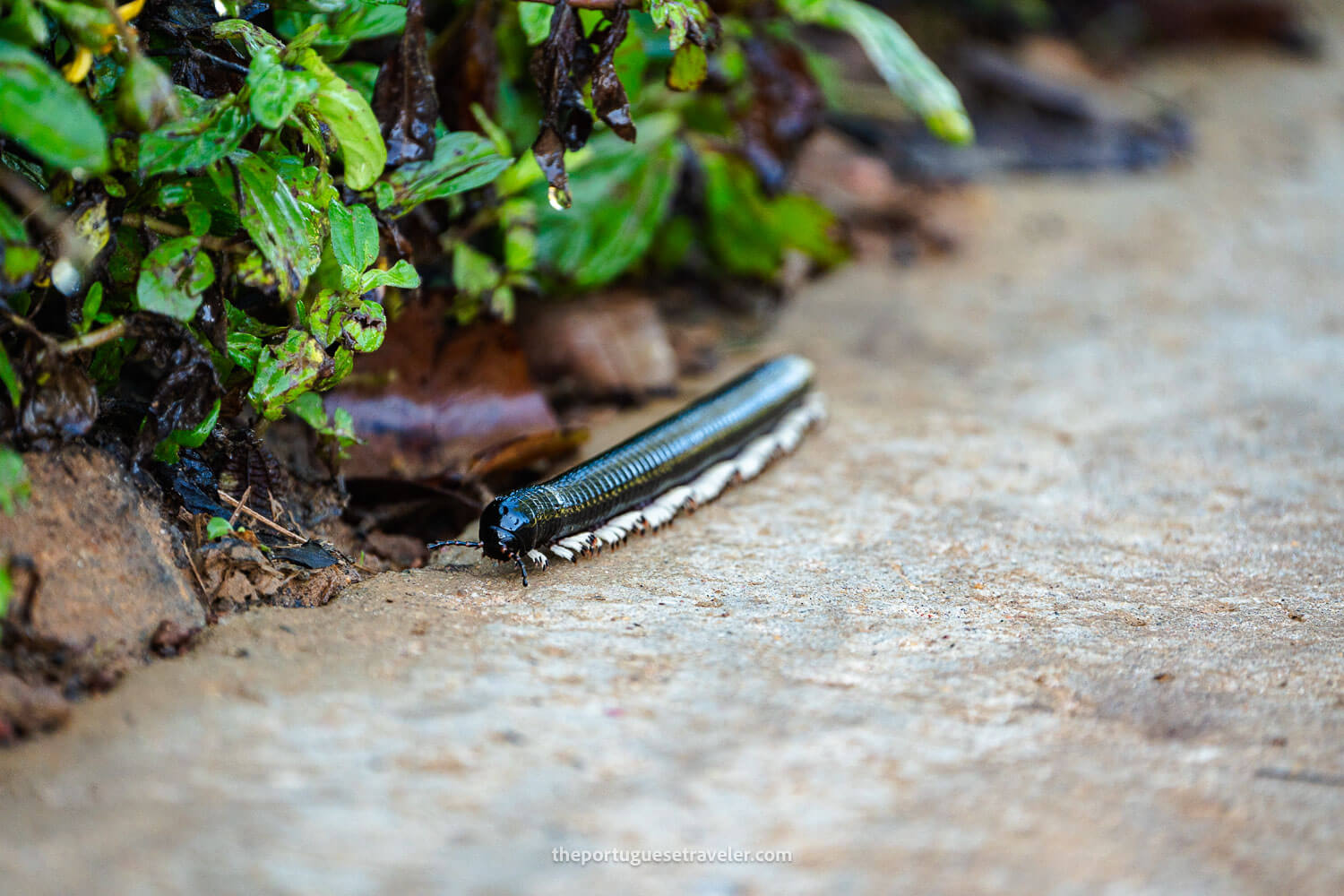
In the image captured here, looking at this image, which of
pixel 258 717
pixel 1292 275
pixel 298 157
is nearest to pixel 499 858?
pixel 258 717

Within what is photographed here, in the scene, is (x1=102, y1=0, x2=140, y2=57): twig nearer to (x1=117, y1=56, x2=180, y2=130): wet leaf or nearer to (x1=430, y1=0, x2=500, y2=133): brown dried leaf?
(x1=117, y1=56, x2=180, y2=130): wet leaf

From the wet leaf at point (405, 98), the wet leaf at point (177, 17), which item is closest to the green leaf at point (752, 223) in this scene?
the wet leaf at point (405, 98)

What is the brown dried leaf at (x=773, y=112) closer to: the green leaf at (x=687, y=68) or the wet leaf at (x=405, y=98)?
the green leaf at (x=687, y=68)

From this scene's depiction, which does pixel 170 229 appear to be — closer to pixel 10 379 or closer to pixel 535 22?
pixel 10 379

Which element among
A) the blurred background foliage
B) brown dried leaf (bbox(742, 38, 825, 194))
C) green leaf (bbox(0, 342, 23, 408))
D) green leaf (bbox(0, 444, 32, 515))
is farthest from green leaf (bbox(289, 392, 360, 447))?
brown dried leaf (bbox(742, 38, 825, 194))

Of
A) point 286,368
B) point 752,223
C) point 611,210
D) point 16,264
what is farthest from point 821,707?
point 752,223

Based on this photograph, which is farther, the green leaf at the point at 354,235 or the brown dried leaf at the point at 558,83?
the brown dried leaf at the point at 558,83

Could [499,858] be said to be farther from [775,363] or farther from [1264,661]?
[775,363]
